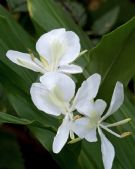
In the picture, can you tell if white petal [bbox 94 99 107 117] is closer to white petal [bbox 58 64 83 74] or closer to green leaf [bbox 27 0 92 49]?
white petal [bbox 58 64 83 74]

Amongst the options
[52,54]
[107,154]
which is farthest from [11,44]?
[107,154]

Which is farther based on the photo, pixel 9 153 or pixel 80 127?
pixel 9 153

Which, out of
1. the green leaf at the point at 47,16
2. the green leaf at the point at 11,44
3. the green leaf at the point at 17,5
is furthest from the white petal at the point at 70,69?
the green leaf at the point at 17,5

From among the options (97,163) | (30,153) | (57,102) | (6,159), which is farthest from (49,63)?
(30,153)

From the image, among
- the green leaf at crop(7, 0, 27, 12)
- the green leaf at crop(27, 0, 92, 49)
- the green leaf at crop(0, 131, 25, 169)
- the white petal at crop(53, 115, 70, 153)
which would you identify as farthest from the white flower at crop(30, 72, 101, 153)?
the green leaf at crop(7, 0, 27, 12)

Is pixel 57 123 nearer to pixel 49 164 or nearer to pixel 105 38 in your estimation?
pixel 105 38

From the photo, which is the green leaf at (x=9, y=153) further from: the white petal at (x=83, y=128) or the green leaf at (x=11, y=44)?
the white petal at (x=83, y=128)

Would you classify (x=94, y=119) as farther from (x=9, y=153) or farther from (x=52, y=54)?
(x=9, y=153)
